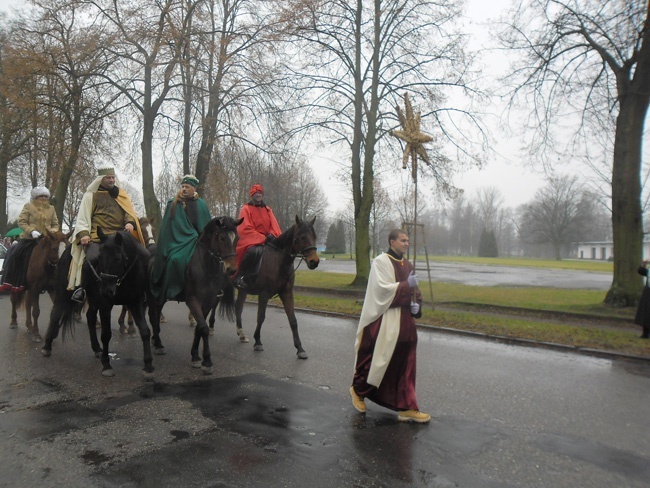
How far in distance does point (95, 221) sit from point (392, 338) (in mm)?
5177

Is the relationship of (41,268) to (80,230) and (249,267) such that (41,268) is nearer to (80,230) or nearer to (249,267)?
(80,230)

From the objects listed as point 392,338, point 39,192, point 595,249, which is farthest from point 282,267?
point 595,249

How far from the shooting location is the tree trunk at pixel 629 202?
13.7m

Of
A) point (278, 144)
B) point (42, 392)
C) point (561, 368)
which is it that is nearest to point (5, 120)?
point (278, 144)

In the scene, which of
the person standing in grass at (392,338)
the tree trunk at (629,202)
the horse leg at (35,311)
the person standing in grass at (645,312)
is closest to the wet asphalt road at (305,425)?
the person standing in grass at (392,338)

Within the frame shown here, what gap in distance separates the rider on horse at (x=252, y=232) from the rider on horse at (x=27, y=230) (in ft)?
11.9

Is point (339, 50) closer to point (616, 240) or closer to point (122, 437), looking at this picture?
point (616, 240)

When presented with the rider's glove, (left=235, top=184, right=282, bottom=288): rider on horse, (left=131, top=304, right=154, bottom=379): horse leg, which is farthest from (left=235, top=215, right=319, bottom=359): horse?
the rider's glove

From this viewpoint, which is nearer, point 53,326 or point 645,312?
point 53,326

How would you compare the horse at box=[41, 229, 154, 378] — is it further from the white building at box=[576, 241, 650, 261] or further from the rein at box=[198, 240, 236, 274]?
the white building at box=[576, 241, 650, 261]

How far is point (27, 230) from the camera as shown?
9812 mm

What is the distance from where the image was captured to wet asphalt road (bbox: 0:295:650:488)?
412cm

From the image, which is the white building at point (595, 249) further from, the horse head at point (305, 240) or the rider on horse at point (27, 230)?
the rider on horse at point (27, 230)

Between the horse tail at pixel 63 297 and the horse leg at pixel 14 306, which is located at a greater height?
the horse tail at pixel 63 297
